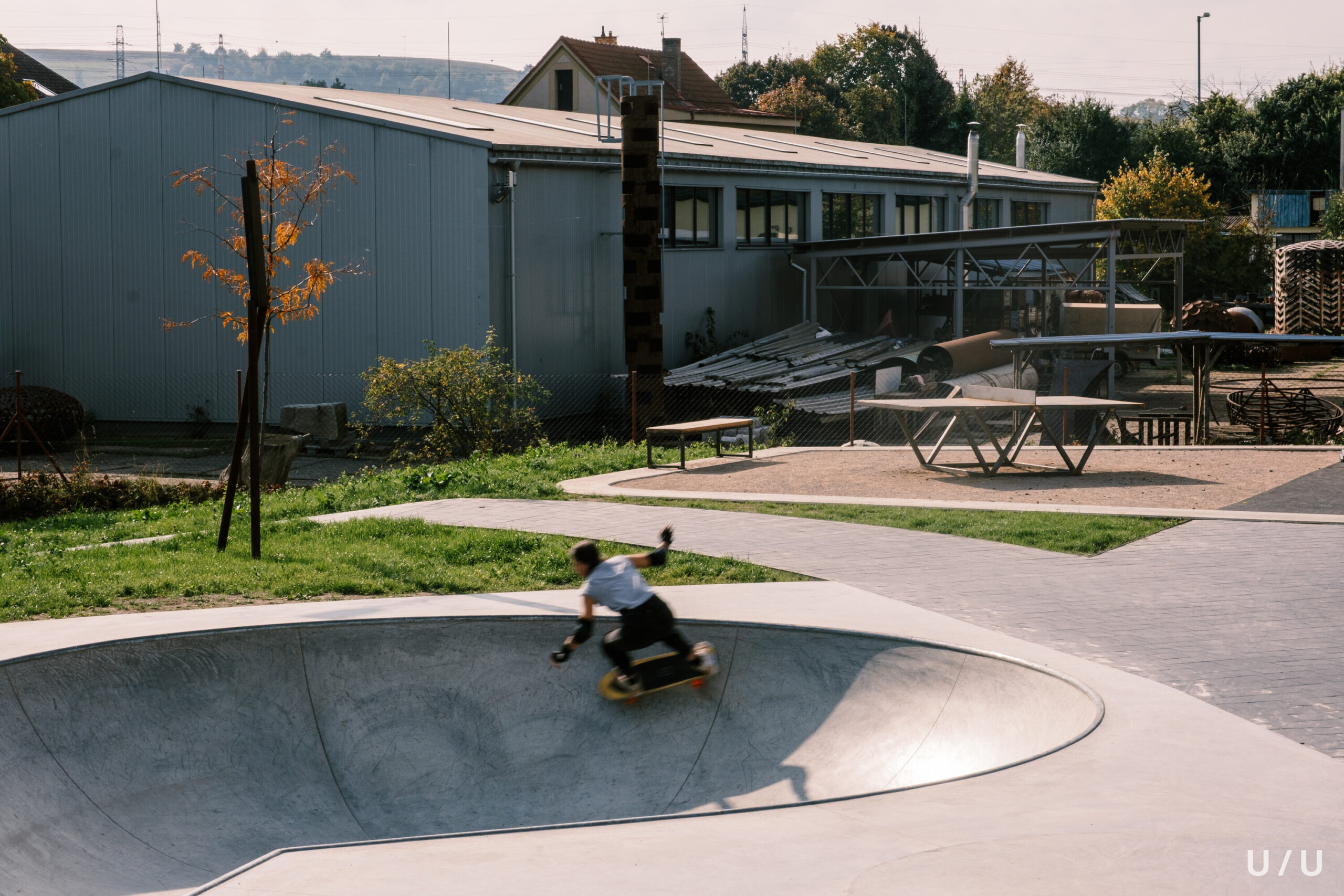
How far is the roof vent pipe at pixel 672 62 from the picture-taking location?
5859 centimetres

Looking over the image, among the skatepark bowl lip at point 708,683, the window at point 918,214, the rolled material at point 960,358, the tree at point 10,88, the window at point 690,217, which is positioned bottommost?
the skatepark bowl lip at point 708,683

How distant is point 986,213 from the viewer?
127 ft

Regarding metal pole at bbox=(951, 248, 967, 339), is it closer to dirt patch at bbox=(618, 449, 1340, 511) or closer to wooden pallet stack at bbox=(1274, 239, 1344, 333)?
dirt patch at bbox=(618, 449, 1340, 511)

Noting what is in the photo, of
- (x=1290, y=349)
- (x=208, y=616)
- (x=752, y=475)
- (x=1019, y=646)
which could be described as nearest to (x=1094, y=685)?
(x=1019, y=646)

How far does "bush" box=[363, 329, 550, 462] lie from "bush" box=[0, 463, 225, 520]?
145 inches

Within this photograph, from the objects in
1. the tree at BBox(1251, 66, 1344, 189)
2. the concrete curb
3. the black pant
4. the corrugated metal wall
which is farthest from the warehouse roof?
the tree at BBox(1251, 66, 1344, 189)

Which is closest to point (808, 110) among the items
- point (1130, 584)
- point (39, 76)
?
point (39, 76)

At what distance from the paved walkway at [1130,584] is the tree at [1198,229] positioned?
36.1 m

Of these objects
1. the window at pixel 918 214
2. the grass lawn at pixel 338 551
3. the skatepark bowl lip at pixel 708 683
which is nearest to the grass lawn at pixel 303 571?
the grass lawn at pixel 338 551

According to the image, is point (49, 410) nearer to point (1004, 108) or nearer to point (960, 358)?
point (960, 358)

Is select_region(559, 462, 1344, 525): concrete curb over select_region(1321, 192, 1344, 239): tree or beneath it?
beneath

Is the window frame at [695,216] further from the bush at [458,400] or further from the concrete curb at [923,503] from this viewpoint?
the concrete curb at [923,503]

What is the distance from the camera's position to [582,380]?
950 inches

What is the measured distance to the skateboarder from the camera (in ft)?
20.9
